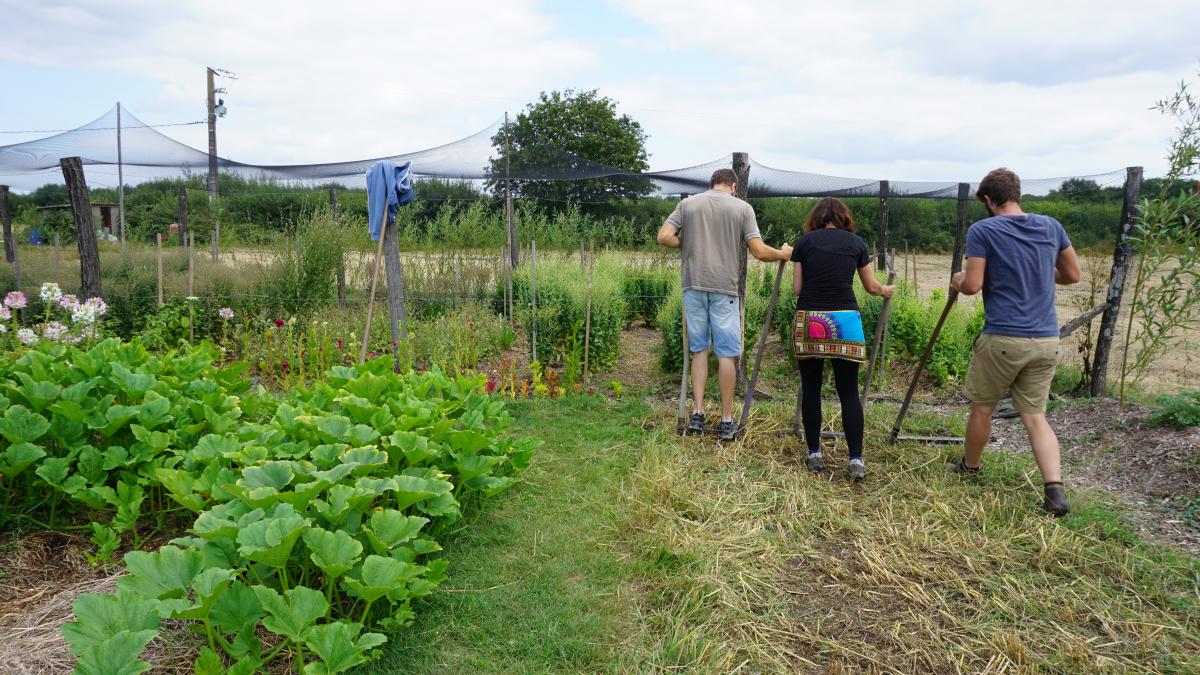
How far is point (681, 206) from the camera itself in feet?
15.0

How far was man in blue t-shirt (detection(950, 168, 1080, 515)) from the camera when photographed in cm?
353

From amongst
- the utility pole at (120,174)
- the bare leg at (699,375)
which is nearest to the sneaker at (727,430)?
the bare leg at (699,375)

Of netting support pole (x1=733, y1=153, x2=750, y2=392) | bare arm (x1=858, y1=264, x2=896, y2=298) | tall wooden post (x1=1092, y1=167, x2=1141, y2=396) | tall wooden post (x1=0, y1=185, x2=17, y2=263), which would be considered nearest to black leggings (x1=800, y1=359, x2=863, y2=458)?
bare arm (x1=858, y1=264, x2=896, y2=298)

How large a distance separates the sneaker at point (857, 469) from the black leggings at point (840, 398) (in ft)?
0.10

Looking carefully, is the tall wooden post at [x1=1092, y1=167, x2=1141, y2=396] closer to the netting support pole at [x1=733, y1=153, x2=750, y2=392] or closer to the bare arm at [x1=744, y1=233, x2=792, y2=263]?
the netting support pole at [x1=733, y1=153, x2=750, y2=392]

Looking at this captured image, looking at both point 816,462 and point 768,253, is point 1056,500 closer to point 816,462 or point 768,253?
point 816,462

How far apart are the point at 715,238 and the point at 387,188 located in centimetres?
253

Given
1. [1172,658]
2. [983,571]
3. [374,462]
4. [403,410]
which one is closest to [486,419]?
[403,410]

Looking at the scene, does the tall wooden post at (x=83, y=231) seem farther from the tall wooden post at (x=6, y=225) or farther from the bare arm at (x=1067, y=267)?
the bare arm at (x=1067, y=267)

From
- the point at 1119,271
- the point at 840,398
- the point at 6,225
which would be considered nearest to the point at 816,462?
the point at 840,398

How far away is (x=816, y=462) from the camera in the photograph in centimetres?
416

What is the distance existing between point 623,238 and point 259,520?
862 centimetres

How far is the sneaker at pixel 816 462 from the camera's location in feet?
13.6

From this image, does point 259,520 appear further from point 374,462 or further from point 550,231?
point 550,231
